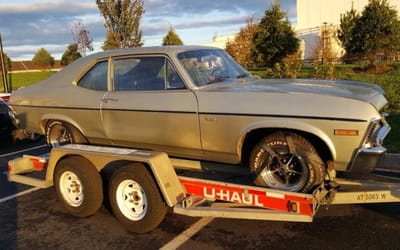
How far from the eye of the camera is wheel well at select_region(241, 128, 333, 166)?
412cm

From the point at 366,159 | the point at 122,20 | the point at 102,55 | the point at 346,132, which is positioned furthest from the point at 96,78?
the point at 122,20

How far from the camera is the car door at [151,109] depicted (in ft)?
15.3

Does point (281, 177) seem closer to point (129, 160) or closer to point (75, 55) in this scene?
point (129, 160)

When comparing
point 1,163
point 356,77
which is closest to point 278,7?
point 356,77

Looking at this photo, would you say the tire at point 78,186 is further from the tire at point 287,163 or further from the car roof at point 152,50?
the tire at point 287,163

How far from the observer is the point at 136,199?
462 centimetres

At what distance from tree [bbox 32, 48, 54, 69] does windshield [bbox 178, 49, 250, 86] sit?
68.4 meters

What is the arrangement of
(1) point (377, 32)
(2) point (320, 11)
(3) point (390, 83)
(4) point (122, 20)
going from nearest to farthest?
(3) point (390, 83) → (1) point (377, 32) → (4) point (122, 20) → (2) point (320, 11)

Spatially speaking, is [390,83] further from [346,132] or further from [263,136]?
[346,132]

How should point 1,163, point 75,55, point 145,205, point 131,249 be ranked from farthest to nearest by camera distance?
point 75,55
point 1,163
point 145,205
point 131,249

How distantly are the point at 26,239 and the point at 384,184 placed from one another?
12.0 ft

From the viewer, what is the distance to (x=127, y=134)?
16.7ft

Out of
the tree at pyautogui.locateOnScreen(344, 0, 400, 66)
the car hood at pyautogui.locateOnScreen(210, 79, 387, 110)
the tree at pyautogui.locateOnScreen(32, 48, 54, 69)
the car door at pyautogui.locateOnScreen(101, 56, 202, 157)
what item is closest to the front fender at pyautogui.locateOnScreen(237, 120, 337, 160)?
the car hood at pyautogui.locateOnScreen(210, 79, 387, 110)

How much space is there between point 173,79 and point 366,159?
7.13 feet
